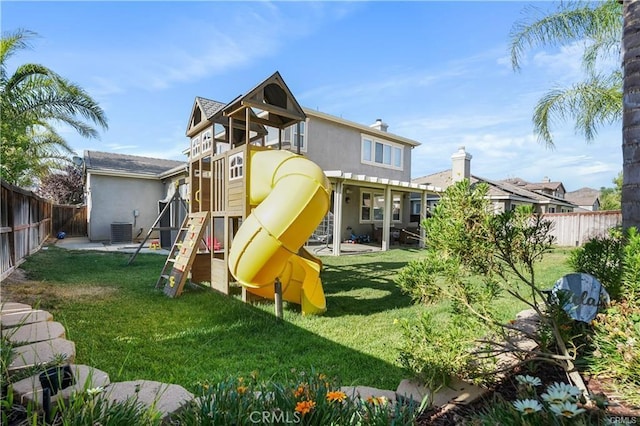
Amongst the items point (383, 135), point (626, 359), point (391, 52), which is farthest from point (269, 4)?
point (383, 135)

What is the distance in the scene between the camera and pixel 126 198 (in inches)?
685

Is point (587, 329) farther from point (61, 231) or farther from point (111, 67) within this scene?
point (61, 231)

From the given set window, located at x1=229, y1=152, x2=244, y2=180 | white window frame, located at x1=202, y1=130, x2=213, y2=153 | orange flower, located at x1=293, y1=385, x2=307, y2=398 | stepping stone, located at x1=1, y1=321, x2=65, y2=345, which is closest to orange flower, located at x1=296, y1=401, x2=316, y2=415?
orange flower, located at x1=293, y1=385, x2=307, y2=398

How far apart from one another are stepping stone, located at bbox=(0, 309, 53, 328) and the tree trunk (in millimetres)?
5496

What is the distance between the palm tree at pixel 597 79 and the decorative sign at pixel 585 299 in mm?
638

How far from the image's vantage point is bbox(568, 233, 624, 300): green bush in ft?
8.75

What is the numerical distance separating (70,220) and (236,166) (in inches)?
679

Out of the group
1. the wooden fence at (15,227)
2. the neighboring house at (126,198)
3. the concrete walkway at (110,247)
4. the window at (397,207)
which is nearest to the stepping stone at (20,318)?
the wooden fence at (15,227)

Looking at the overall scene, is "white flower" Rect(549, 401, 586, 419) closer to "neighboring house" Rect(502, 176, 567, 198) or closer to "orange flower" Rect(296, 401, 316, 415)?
"orange flower" Rect(296, 401, 316, 415)

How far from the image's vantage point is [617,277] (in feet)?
8.71

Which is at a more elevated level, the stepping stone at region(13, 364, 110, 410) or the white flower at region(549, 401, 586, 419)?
the white flower at region(549, 401, 586, 419)

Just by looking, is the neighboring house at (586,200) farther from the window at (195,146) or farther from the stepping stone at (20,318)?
the stepping stone at (20,318)

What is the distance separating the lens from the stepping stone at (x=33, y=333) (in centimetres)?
276

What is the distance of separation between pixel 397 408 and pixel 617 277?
2.16 m
